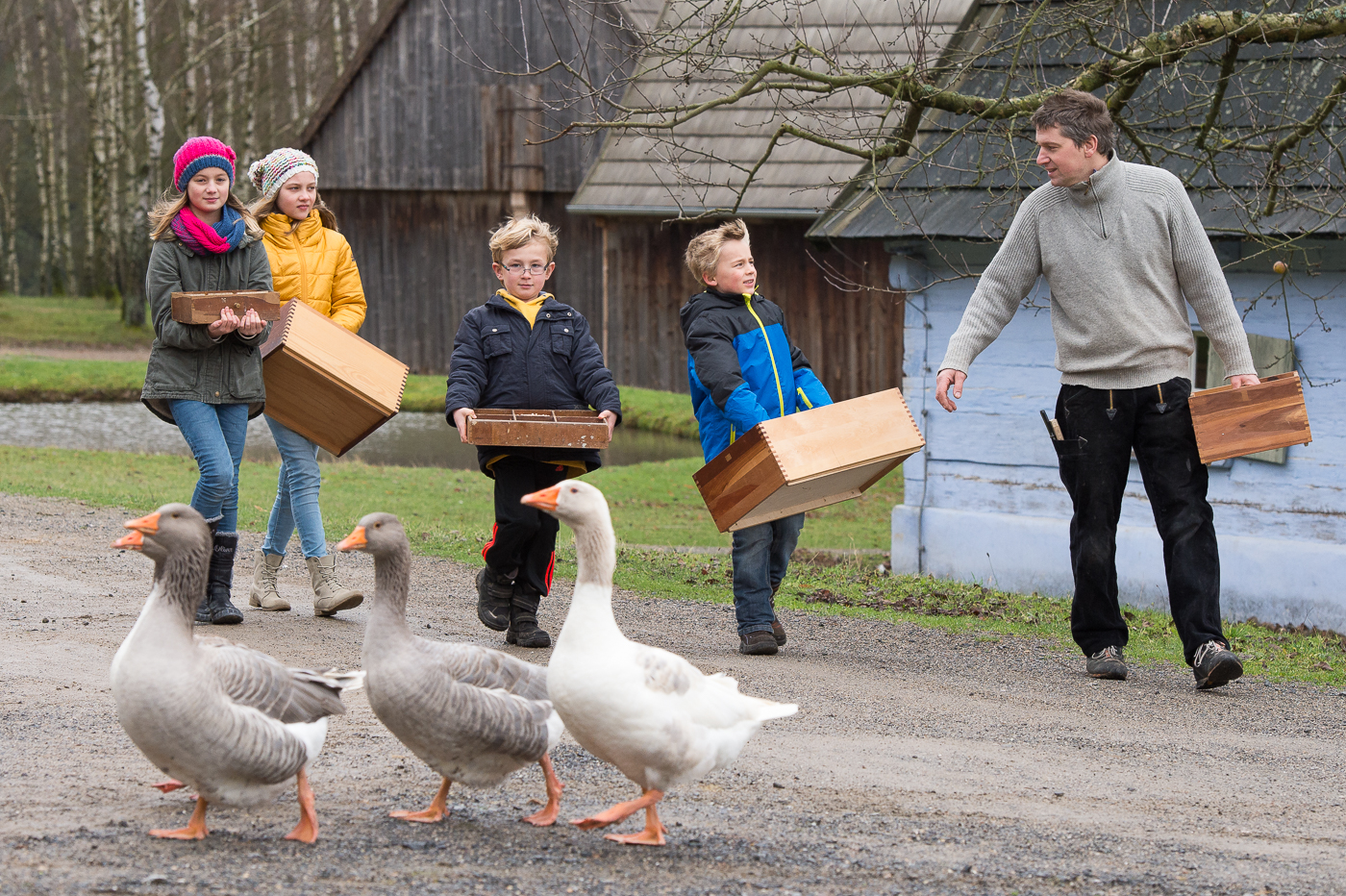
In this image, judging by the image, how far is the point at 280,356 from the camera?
238 inches

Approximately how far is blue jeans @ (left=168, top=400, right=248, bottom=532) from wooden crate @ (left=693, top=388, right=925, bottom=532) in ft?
7.06

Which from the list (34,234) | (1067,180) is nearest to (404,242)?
(1067,180)

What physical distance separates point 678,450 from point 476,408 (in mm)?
12023

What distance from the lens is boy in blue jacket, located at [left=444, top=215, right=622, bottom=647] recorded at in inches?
247

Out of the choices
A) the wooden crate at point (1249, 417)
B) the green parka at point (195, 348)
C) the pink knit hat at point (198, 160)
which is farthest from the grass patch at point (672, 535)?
the pink knit hat at point (198, 160)

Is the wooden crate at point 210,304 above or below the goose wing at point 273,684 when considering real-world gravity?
above

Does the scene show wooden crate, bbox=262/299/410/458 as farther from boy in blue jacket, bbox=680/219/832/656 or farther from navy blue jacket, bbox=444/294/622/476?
boy in blue jacket, bbox=680/219/832/656

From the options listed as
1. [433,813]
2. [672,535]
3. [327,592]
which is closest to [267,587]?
[327,592]

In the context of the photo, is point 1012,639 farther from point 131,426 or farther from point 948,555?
point 131,426

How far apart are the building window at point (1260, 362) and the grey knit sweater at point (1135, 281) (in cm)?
285

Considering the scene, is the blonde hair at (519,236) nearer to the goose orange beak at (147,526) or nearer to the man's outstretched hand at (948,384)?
the man's outstretched hand at (948,384)

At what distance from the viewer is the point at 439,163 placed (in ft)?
79.4

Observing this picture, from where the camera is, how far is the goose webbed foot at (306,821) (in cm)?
361

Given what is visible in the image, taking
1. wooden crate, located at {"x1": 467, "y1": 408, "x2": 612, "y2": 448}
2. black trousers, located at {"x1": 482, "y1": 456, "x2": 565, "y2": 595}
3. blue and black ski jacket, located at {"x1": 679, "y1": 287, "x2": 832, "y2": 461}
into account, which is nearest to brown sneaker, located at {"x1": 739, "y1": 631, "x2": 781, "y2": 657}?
blue and black ski jacket, located at {"x1": 679, "y1": 287, "x2": 832, "y2": 461}
